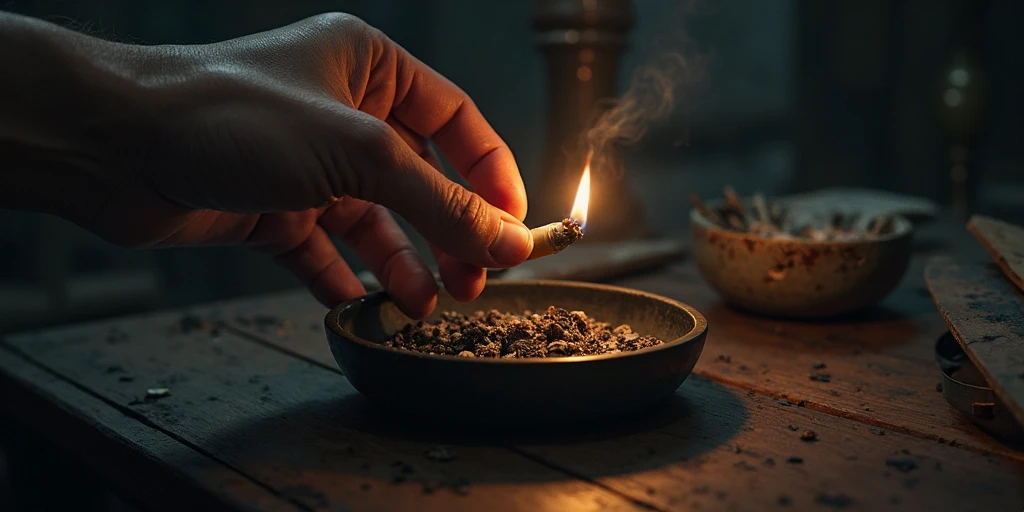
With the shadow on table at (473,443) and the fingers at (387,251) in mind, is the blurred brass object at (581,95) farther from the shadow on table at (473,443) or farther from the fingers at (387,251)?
the shadow on table at (473,443)

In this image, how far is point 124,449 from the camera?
0.96 meters

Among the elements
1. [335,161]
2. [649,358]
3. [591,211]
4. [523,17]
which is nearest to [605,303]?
Answer: [649,358]

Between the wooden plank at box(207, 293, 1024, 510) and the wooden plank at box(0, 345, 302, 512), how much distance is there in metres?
0.28

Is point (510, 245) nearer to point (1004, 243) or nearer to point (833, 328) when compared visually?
point (833, 328)

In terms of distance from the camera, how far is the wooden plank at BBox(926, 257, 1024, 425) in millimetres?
816

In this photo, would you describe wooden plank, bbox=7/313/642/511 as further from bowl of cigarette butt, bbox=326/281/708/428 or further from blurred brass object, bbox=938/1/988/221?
blurred brass object, bbox=938/1/988/221

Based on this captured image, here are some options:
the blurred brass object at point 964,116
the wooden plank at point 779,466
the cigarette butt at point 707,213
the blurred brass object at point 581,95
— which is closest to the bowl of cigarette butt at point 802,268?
the cigarette butt at point 707,213

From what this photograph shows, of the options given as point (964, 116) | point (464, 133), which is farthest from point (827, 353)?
point (964, 116)

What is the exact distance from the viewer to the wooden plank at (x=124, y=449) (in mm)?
827

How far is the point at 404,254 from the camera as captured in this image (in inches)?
46.9

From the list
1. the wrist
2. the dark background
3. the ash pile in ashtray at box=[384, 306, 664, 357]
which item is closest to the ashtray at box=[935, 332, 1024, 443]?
the ash pile in ashtray at box=[384, 306, 664, 357]

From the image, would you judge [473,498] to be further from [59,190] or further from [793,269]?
[793,269]

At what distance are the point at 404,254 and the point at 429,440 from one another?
340mm

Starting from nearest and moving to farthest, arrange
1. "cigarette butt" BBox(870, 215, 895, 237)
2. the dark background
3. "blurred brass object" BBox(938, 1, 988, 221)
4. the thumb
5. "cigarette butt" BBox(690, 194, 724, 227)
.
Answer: the thumb
"cigarette butt" BBox(870, 215, 895, 237)
"cigarette butt" BBox(690, 194, 724, 227)
"blurred brass object" BBox(938, 1, 988, 221)
the dark background
